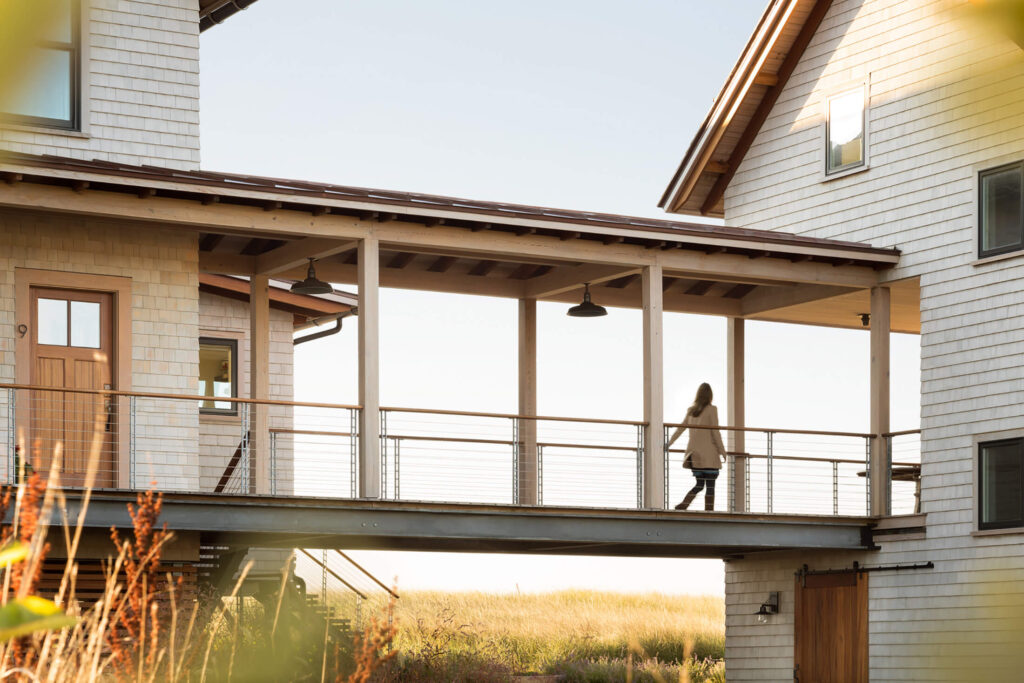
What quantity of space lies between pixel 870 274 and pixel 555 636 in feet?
45.3

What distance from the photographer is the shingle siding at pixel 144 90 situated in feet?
50.3

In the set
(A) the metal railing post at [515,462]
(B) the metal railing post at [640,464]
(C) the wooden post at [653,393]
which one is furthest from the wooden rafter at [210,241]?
(B) the metal railing post at [640,464]

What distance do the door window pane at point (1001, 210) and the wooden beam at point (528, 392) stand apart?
5.59 m

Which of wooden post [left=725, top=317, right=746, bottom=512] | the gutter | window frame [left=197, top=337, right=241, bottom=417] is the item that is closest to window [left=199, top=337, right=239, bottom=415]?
window frame [left=197, top=337, right=241, bottom=417]

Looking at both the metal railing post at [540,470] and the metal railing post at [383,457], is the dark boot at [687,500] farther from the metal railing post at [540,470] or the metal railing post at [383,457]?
the metal railing post at [383,457]

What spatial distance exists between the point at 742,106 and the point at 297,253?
321 inches

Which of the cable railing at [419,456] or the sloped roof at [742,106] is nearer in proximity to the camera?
the cable railing at [419,456]

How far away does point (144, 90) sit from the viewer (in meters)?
15.7

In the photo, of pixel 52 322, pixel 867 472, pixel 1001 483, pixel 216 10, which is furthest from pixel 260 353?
pixel 1001 483

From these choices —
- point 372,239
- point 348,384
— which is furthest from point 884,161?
point 348,384

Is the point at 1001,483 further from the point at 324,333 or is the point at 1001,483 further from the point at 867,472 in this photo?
the point at 324,333

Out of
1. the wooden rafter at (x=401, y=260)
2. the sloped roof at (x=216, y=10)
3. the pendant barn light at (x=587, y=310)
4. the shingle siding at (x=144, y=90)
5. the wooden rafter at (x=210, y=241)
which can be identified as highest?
the sloped roof at (x=216, y=10)

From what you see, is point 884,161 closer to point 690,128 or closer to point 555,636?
point 555,636

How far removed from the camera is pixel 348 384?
46250 millimetres
